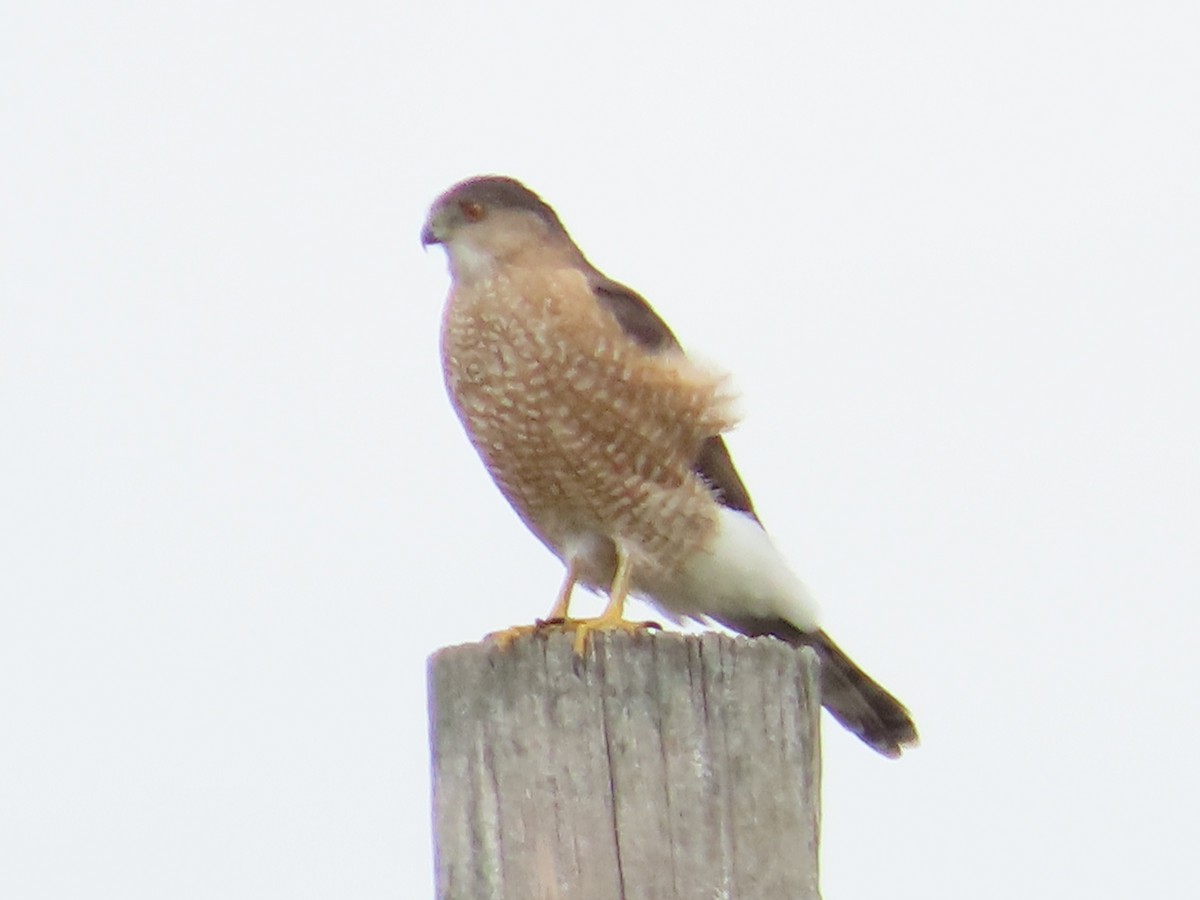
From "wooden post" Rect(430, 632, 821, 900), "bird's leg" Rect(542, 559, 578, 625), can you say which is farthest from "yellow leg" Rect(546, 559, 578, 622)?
"wooden post" Rect(430, 632, 821, 900)

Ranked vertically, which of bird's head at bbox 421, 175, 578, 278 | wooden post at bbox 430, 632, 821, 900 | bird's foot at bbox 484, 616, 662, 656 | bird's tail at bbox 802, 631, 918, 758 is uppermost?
bird's head at bbox 421, 175, 578, 278

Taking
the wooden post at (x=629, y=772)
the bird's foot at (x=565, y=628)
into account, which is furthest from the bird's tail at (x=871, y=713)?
the wooden post at (x=629, y=772)

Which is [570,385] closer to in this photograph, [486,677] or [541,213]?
[541,213]

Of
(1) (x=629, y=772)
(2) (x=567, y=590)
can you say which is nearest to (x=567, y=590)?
(2) (x=567, y=590)

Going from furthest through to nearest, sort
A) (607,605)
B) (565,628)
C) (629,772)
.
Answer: (607,605)
(565,628)
(629,772)

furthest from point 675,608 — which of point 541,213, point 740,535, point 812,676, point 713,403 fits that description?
point 812,676

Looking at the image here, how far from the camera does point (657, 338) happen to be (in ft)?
14.9

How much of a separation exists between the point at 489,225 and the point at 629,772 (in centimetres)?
261

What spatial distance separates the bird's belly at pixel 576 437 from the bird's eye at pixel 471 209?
1.01 feet

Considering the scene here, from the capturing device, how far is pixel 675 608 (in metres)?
4.91

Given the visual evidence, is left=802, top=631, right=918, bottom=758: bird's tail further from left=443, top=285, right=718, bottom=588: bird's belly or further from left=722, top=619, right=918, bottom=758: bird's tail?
left=443, top=285, right=718, bottom=588: bird's belly

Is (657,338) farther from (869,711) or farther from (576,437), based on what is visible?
(869,711)

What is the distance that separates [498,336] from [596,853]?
2.28m

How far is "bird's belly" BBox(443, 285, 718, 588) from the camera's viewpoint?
4.42 meters
